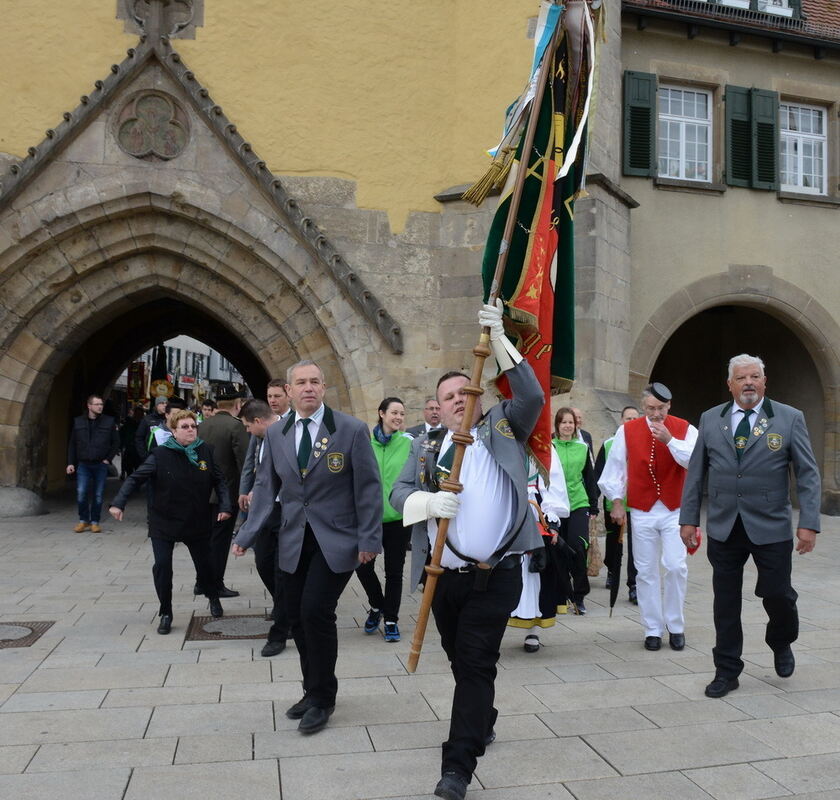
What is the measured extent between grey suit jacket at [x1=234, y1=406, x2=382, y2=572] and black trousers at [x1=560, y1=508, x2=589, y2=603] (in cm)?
255

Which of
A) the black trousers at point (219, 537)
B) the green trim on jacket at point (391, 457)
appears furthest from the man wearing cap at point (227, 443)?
the green trim on jacket at point (391, 457)

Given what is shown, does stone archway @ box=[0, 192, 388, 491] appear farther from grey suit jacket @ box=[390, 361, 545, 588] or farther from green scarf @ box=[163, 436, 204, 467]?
grey suit jacket @ box=[390, 361, 545, 588]

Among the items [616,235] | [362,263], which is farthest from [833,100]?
[362,263]

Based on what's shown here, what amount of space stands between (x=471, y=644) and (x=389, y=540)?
3.03 m

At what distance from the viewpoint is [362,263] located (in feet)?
42.9

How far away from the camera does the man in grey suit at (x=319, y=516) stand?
14.6ft

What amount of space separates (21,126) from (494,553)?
1112 cm

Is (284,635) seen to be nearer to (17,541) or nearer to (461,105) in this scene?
(17,541)

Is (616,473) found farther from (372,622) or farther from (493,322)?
(493,322)

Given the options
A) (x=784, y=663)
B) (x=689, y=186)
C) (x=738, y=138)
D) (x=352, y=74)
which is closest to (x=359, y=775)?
(x=784, y=663)

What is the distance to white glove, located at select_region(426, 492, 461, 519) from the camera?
368cm

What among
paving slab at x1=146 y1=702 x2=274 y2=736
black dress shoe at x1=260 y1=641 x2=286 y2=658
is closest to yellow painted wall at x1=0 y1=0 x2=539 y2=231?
black dress shoe at x1=260 y1=641 x2=286 y2=658

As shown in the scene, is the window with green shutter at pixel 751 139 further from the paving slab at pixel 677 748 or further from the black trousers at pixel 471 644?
the black trousers at pixel 471 644

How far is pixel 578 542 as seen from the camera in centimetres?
714
